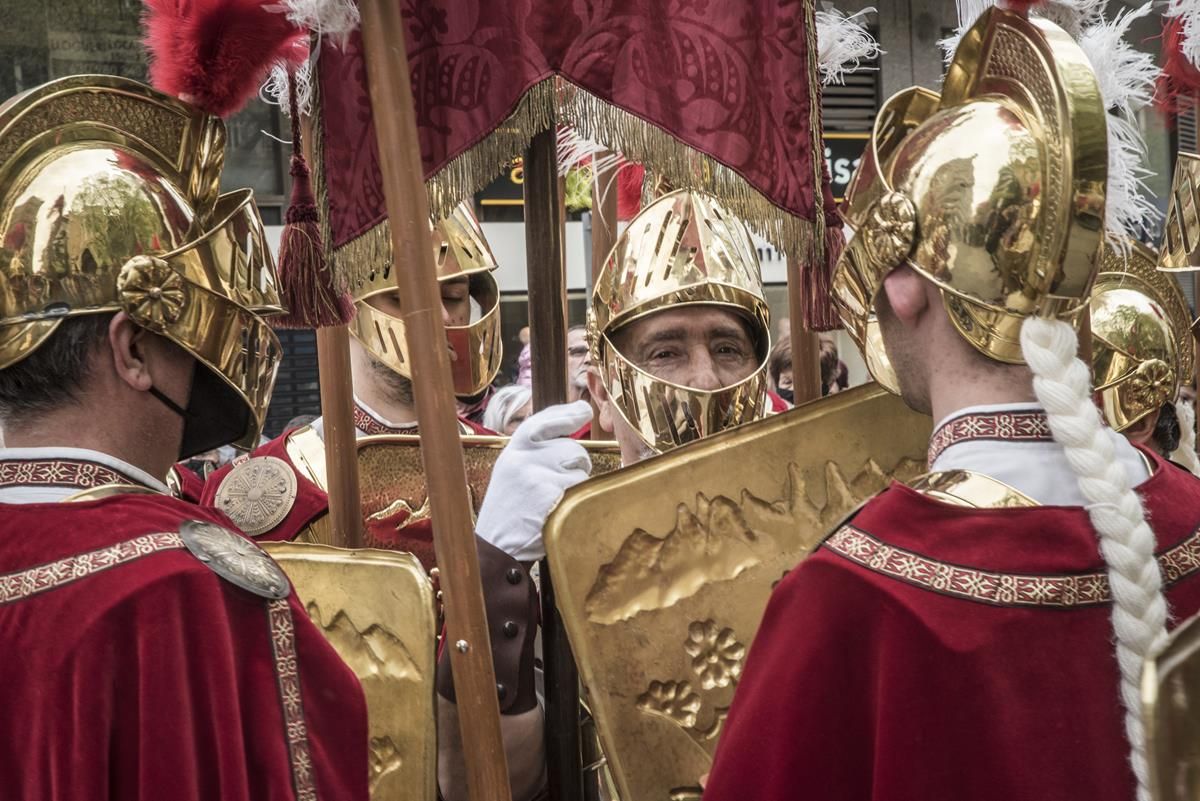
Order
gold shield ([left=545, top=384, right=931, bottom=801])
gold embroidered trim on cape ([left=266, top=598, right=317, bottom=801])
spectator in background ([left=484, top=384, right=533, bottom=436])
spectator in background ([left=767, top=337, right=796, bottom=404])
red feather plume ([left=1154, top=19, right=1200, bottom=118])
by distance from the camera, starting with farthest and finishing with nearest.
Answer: spectator in background ([left=767, top=337, right=796, bottom=404])
spectator in background ([left=484, top=384, right=533, bottom=436])
red feather plume ([left=1154, top=19, right=1200, bottom=118])
gold shield ([left=545, top=384, right=931, bottom=801])
gold embroidered trim on cape ([left=266, top=598, right=317, bottom=801])

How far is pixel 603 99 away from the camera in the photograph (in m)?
2.49

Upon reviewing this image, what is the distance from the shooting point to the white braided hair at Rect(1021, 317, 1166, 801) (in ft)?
5.40

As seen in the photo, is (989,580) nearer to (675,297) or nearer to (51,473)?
(51,473)

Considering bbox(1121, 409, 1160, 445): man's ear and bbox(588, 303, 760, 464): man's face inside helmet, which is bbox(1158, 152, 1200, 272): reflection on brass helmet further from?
bbox(588, 303, 760, 464): man's face inside helmet

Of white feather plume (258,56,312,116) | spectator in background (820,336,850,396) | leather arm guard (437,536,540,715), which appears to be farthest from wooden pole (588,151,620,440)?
spectator in background (820,336,850,396)

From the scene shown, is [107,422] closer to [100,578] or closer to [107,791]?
[100,578]

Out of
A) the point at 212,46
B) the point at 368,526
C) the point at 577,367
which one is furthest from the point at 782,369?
the point at 212,46

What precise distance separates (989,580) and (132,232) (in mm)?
1340

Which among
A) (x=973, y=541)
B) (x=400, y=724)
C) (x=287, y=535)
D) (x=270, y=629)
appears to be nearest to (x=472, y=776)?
(x=400, y=724)

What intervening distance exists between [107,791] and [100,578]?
0.92ft

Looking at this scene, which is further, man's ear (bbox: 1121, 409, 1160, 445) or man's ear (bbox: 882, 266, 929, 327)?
man's ear (bbox: 1121, 409, 1160, 445)

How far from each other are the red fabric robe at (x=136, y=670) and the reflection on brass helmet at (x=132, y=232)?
29 centimetres

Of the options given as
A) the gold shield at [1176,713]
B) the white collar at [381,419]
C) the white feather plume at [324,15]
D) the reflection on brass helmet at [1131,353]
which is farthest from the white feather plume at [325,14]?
the reflection on brass helmet at [1131,353]

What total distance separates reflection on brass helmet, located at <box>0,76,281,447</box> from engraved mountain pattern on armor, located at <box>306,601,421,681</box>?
0.48 metres
